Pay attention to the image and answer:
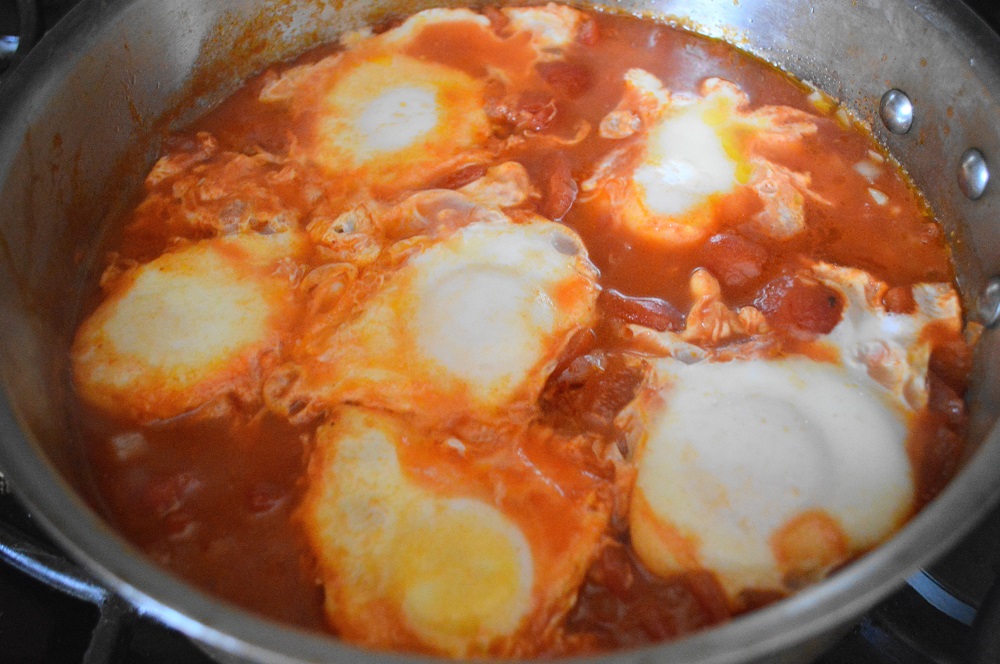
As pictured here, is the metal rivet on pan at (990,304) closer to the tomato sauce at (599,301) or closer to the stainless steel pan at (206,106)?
the stainless steel pan at (206,106)

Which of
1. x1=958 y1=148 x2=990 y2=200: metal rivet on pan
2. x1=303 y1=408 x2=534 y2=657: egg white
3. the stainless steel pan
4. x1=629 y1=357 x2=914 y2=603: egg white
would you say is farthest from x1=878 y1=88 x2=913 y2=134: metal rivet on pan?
x1=303 y1=408 x2=534 y2=657: egg white

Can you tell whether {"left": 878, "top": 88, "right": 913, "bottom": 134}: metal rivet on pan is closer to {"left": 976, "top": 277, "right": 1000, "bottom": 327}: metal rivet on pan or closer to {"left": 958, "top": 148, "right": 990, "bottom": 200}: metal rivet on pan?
{"left": 958, "top": 148, "right": 990, "bottom": 200}: metal rivet on pan

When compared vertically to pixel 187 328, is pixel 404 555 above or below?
above

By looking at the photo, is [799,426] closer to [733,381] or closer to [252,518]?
[733,381]

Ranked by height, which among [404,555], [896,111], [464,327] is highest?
[404,555]

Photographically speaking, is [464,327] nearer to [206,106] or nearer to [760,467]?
[760,467]

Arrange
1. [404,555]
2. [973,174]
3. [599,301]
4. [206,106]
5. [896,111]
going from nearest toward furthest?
[404,555]
[599,301]
[973,174]
[896,111]
[206,106]

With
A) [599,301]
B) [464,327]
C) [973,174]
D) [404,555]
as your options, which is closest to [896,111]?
[973,174]
